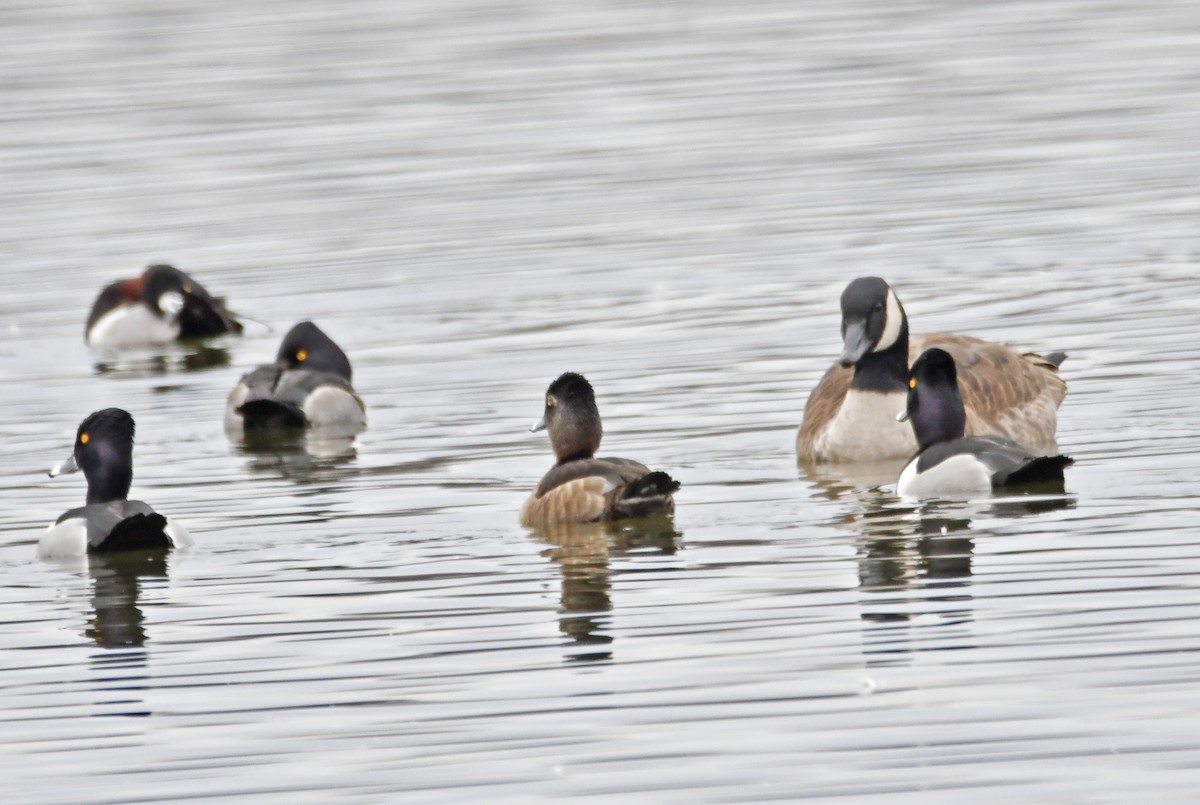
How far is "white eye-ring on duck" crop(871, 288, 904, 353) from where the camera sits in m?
15.6

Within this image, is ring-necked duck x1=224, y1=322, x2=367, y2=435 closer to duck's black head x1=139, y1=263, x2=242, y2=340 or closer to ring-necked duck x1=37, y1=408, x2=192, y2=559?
ring-necked duck x1=37, y1=408, x2=192, y2=559

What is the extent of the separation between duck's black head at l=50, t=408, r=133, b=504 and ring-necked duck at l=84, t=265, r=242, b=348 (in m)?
7.90

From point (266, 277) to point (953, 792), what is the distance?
16238 mm

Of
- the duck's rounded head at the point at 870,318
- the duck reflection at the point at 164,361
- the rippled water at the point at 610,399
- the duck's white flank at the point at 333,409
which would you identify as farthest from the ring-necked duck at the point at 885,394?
the duck reflection at the point at 164,361

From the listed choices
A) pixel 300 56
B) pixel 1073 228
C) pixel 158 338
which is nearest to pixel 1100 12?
pixel 300 56

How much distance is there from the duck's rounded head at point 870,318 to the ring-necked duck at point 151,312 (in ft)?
25.6

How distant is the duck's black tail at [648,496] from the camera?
12.9 m

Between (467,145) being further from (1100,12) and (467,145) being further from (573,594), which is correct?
(573,594)

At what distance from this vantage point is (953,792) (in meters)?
8.20

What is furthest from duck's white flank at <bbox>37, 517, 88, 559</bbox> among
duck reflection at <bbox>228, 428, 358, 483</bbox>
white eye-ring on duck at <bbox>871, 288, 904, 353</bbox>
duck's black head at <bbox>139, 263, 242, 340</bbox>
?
duck's black head at <bbox>139, 263, 242, 340</bbox>

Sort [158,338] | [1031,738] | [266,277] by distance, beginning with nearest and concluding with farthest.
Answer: [1031,738]
[158,338]
[266,277]

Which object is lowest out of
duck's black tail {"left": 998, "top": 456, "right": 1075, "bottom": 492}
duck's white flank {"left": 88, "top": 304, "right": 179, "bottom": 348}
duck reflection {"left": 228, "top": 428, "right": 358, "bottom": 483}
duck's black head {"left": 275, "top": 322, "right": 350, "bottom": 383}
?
duck's black tail {"left": 998, "top": 456, "right": 1075, "bottom": 492}

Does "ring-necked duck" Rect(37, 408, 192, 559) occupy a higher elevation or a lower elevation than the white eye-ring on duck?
lower

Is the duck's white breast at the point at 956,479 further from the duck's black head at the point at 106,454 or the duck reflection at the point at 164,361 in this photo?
the duck reflection at the point at 164,361
